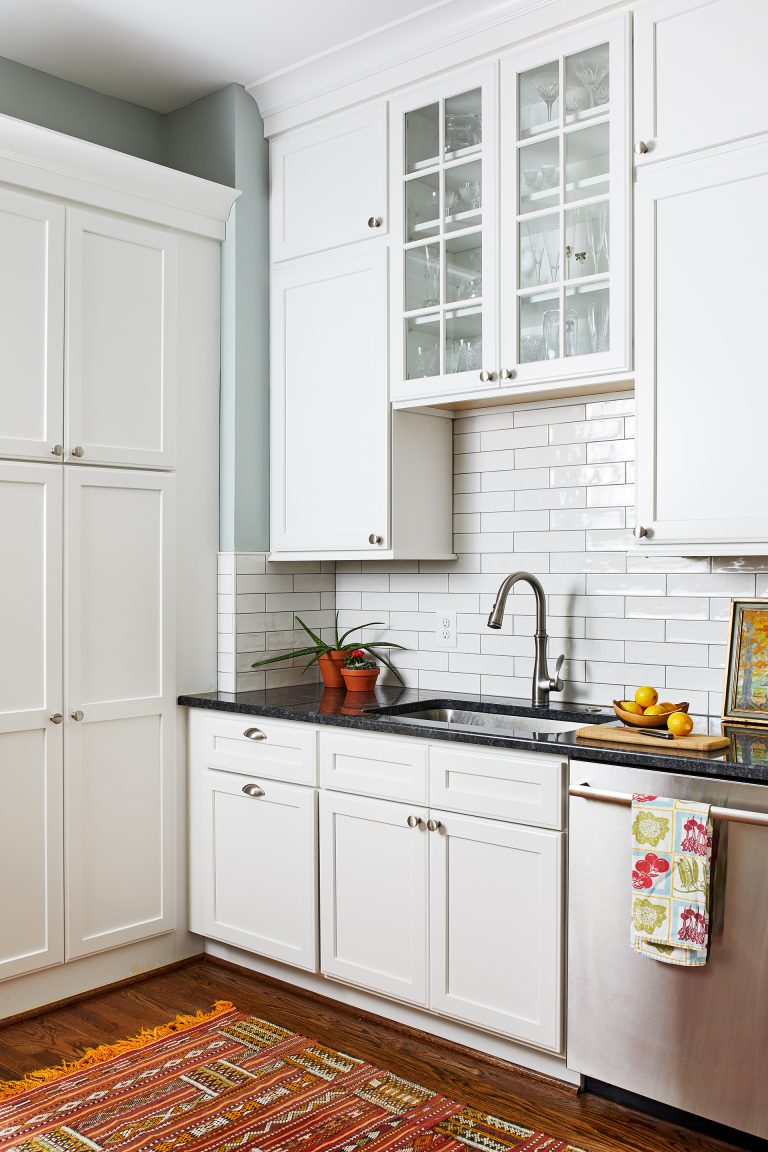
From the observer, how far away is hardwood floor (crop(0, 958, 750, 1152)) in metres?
2.40

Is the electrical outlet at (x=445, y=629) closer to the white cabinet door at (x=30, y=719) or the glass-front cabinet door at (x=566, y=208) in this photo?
the glass-front cabinet door at (x=566, y=208)

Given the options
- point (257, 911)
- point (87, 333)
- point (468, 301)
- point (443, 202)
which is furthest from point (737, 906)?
point (87, 333)

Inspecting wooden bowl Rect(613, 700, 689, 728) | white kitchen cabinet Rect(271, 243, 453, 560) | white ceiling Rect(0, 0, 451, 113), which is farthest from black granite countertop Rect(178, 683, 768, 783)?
white ceiling Rect(0, 0, 451, 113)

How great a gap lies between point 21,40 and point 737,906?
3276 mm

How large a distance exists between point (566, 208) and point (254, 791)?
197 cm

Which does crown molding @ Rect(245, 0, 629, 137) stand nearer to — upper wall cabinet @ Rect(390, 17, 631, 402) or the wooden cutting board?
upper wall cabinet @ Rect(390, 17, 631, 402)

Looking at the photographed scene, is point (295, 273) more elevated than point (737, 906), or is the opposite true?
point (295, 273)

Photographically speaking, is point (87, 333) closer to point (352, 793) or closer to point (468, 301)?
point (468, 301)

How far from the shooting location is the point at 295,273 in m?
3.57

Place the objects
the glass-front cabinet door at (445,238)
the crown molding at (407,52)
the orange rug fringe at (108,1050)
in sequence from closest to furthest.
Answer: the orange rug fringe at (108,1050), the crown molding at (407,52), the glass-front cabinet door at (445,238)

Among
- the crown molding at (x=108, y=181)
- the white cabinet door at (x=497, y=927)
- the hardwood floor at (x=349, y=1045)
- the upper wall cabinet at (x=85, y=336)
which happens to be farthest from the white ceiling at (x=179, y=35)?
the hardwood floor at (x=349, y=1045)

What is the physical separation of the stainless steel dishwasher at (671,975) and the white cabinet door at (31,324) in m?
1.85

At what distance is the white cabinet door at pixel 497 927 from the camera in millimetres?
2535

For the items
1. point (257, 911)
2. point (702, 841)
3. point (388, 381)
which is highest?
point (388, 381)
